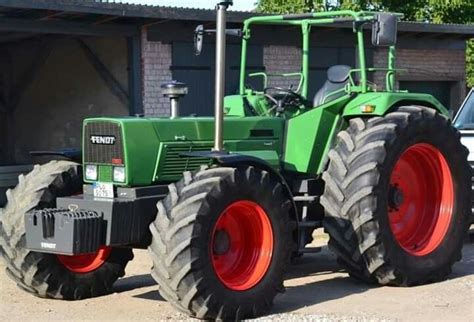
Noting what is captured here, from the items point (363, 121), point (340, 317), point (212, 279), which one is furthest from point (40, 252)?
point (363, 121)

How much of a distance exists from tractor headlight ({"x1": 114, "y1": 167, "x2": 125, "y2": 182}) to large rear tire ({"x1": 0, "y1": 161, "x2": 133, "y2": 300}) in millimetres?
627

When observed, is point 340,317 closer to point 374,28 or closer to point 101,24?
point 374,28

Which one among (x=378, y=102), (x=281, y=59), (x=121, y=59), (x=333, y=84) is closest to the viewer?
(x=378, y=102)

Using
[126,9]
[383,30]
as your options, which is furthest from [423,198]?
[126,9]

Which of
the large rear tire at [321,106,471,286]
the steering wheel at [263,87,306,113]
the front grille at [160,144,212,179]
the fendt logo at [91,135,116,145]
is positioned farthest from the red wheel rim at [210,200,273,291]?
the steering wheel at [263,87,306,113]

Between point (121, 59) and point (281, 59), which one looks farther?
point (281, 59)

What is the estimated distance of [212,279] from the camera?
20.5 ft

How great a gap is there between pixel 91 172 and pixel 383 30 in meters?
2.72

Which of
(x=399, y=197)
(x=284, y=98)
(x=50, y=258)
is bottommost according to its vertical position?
(x=50, y=258)

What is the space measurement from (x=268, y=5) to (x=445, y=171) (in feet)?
49.9

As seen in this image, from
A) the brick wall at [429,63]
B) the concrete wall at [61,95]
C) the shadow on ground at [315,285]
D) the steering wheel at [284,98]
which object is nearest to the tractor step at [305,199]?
the shadow on ground at [315,285]

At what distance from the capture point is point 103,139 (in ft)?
23.1

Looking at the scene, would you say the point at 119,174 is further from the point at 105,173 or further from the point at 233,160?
the point at 233,160

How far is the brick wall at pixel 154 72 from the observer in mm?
14445
